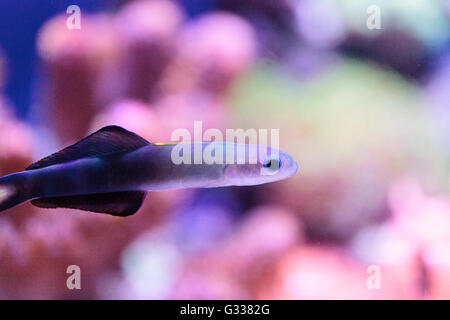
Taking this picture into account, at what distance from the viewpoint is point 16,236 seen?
131 cm

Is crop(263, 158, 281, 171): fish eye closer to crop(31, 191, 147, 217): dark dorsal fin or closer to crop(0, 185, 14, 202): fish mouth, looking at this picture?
crop(31, 191, 147, 217): dark dorsal fin

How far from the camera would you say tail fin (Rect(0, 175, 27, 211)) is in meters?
1.21

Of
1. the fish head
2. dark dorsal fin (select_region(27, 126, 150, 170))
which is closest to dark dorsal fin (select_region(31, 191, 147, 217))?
dark dorsal fin (select_region(27, 126, 150, 170))

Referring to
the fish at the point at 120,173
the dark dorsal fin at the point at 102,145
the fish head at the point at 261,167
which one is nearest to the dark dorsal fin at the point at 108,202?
the fish at the point at 120,173

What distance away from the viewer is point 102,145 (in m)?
1.21

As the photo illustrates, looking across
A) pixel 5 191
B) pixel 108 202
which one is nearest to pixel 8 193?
pixel 5 191

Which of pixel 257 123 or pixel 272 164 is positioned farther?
pixel 257 123

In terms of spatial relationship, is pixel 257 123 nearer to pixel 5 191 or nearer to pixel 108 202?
pixel 108 202

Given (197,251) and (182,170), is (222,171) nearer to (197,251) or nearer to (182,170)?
(182,170)

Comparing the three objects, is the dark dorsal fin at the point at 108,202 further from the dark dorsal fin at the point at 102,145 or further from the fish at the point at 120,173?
the dark dorsal fin at the point at 102,145

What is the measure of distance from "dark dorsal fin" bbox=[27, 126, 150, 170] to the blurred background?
9 centimetres

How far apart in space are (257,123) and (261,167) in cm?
18

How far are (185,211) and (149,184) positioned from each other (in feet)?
0.46

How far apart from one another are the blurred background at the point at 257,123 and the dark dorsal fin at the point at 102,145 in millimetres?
92
